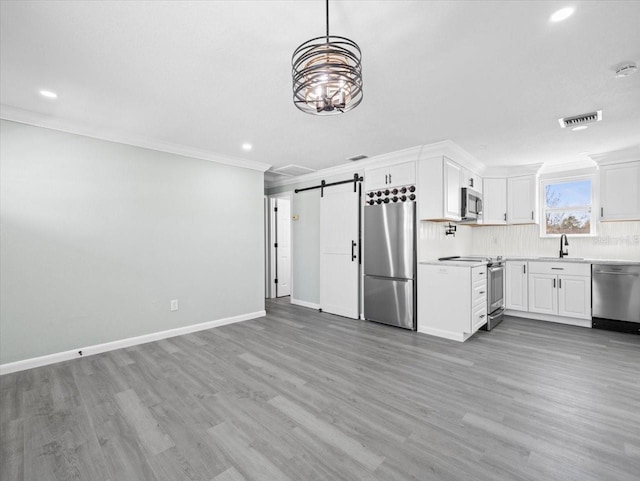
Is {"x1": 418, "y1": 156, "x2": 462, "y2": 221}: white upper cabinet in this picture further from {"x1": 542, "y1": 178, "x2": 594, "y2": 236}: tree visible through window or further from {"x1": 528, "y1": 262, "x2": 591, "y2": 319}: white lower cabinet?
{"x1": 542, "y1": 178, "x2": 594, "y2": 236}: tree visible through window

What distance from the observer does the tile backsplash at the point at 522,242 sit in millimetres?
4305

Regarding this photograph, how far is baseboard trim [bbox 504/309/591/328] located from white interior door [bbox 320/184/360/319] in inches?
104

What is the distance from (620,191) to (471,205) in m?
1.98

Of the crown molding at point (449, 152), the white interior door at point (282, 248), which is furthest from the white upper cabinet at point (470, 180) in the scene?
the white interior door at point (282, 248)

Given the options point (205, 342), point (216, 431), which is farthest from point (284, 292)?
point (216, 431)

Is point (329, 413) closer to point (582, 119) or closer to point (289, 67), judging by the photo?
point (289, 67)

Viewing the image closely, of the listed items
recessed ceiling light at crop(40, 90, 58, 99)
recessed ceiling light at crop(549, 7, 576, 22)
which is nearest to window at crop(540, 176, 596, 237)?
recessed ceiling light at crop(549, 7, 576, 22)

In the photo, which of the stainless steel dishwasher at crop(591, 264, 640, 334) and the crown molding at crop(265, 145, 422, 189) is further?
the crown molding at crop(265, 145, 422, 189)

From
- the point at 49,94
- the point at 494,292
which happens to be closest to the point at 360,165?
the point at 494,292

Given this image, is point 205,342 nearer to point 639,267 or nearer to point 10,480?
point 10,480

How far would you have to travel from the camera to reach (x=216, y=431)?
6.33 feet

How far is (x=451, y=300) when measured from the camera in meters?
3.70

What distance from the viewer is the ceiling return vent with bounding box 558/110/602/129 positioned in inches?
113

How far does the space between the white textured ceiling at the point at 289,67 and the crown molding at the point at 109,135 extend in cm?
9
